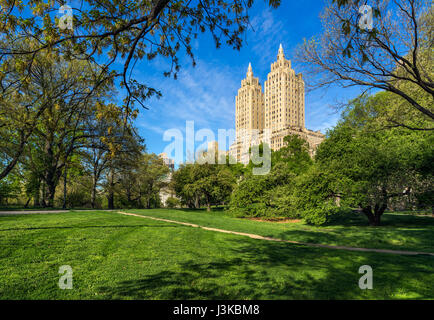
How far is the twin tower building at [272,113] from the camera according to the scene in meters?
112

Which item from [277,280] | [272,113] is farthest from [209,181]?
[272,113]

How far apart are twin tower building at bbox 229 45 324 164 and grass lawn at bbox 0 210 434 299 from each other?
332ft

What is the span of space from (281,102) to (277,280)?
125 meters

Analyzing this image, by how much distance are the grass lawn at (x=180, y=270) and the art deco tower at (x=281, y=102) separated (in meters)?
113

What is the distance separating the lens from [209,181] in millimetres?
30797

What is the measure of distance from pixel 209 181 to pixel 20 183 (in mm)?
22757

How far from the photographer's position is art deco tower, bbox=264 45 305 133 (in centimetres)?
11825

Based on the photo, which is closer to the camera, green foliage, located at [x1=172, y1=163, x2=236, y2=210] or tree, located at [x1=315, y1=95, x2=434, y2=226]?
tree, located at [x1=315, y1=95, x2=434, y2=226]

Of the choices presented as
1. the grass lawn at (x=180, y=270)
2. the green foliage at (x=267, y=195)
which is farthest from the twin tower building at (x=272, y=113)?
the grass lawn at (x=180, y=270)

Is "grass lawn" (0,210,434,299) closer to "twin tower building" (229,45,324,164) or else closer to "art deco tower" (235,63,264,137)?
"twin tower building" (229,45,324,164)

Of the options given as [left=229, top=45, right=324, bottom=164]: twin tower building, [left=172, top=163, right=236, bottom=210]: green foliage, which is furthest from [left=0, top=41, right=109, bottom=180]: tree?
[left=229, top=45, right=324, bottom=164]: twin tower building

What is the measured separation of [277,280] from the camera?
182 inches

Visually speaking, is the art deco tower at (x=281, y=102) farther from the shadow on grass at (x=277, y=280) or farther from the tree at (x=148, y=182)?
the shadow on grass at (x=277, y=280)
